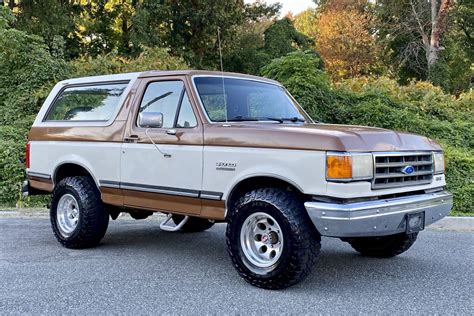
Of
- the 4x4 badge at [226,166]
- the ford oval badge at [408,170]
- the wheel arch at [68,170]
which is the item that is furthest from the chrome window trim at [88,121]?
the ford oval badge at [408,170]

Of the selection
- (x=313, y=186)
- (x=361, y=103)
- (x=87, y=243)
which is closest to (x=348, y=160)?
(x=313, y=186)

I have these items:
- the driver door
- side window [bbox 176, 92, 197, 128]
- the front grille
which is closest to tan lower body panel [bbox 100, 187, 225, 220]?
the driver door

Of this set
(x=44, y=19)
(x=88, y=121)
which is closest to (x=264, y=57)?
(x=44, y=19)

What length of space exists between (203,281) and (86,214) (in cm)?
194

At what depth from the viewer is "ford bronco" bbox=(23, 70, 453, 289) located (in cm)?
438

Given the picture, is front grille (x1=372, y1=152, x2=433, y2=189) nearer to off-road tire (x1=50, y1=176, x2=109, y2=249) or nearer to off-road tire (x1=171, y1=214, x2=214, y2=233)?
off-road tire (x1=171, y1=214, x2=214, y2=233)

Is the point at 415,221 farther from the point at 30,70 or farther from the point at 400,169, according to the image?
the point at 30,70

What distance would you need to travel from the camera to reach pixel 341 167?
424 cm

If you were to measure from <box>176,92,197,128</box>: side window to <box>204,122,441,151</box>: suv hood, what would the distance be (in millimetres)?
267

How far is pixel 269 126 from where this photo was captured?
16.2 ft

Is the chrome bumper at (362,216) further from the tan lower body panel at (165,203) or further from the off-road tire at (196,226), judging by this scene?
the off-road tire at (196,226)

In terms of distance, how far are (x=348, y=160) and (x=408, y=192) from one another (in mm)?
1013

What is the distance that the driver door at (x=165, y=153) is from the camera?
5.20m

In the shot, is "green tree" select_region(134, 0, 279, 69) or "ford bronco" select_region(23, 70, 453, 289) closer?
"ford bronco" select_region(23, 70, 453, 289)
